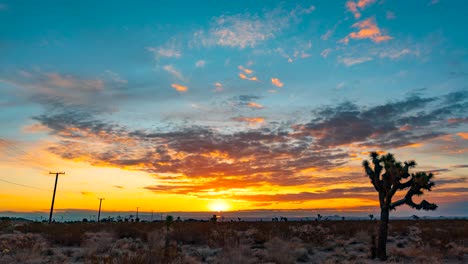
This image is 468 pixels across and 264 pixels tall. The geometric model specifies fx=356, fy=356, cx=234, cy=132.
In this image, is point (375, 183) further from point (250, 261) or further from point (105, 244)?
point (105, 244)

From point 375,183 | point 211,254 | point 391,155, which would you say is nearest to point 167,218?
point 211,254

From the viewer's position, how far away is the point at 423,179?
16141mm

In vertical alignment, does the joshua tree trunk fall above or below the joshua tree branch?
below

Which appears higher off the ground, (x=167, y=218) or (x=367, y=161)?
(x=367, y=161)

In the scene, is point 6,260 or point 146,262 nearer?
point 146,262

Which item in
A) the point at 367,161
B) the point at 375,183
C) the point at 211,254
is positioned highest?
the point at 367,161

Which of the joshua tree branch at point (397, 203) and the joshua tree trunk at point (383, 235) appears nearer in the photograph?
the joshua tree trunk at point (383, 235)

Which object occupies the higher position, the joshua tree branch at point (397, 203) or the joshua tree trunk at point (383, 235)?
the joshua tree branch at point (397, 203)

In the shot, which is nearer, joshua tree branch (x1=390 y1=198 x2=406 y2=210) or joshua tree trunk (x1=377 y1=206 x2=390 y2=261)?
joshua tree trunk (x1=377 y1=206 x2=390 y2=261)

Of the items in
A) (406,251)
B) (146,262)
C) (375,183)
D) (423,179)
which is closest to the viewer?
(146,262)

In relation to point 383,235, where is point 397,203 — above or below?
above

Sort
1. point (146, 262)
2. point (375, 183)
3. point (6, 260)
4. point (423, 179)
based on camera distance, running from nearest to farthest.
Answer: point (146, 262)
point (6, 260)
point (423, 179)
point (375, 183)

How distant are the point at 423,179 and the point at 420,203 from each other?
4.59 ft

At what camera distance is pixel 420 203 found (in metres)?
16.8
